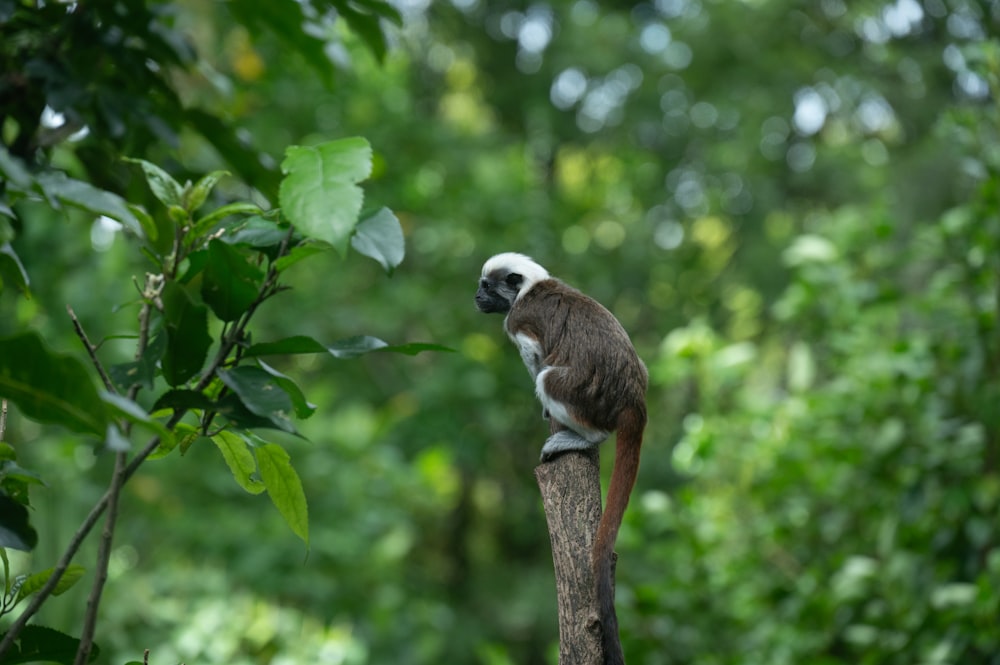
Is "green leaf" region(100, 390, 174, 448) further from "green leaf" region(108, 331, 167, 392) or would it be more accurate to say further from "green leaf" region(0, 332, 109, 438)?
"green leaf" region(108, 331, 167, 392)

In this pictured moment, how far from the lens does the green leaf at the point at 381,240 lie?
4.44 ft

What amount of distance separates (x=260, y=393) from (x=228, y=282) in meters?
0.16

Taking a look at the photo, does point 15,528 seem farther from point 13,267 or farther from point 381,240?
point 381,240

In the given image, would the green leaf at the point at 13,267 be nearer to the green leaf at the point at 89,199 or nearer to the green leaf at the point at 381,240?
the green leaf at the point at 89,199

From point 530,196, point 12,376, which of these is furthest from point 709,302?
point 12,376

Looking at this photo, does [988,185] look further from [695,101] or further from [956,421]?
[695,101]

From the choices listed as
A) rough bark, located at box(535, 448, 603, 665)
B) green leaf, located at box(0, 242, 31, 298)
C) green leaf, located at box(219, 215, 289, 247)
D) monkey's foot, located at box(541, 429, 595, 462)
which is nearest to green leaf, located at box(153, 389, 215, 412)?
green leaf, located at box(219, 215, 289, 247)

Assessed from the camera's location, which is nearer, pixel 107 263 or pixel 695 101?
pixel 107 263

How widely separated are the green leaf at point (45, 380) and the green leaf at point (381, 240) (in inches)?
15.6

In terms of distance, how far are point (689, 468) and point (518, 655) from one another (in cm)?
542

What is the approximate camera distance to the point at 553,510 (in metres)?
1.86

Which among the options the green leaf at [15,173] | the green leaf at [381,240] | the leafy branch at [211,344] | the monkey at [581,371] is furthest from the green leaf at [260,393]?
the monkey at [581,371]

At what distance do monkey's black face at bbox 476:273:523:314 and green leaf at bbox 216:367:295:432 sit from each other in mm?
1487

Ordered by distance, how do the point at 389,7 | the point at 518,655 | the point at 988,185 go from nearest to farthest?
the point at 389,7, the point at 988,185, the point at 518,655
